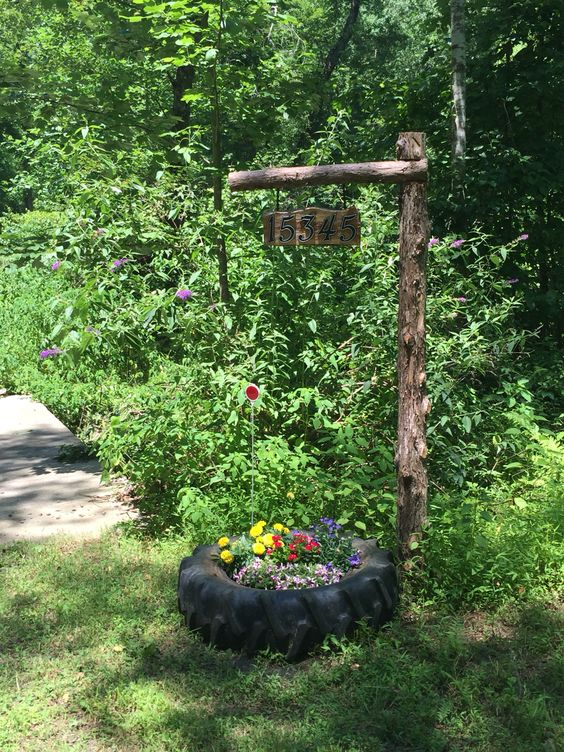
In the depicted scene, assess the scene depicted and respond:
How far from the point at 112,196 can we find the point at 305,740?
3.80 meters

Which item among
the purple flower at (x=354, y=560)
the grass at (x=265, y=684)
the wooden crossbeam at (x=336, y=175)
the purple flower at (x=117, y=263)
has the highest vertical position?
the wooden crossbeam at (x=336, y=175)

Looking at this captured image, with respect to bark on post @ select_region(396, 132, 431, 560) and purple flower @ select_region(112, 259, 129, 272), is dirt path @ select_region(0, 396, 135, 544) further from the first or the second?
bark on post @ select_region(396, 132, 431, 560)

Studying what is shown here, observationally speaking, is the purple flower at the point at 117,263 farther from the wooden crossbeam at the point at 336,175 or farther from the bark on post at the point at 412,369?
the bark on post at the point at 412,369

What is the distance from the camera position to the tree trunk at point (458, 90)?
22.0ft

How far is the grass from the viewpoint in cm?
307

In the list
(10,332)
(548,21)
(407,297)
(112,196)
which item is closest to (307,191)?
(112,196)

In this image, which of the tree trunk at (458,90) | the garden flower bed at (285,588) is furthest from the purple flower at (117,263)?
the tree trunk at (458,90)

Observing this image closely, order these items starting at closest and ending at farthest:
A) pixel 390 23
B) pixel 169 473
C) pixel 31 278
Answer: pixel 169 473 → pixel 31 278 → pixel 390 23

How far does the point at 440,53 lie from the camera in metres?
8.69

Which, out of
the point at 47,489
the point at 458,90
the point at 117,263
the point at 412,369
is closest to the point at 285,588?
the point at 412,369

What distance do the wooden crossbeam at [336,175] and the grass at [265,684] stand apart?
215 centimetres

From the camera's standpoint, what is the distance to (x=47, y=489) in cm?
618

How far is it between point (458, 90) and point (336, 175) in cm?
321

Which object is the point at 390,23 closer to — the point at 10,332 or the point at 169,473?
the point at 10,332
